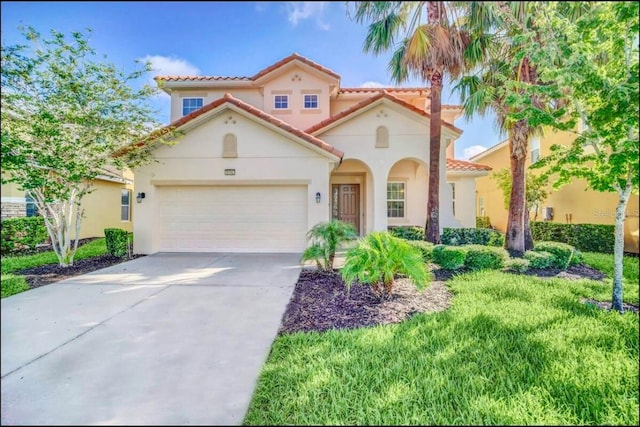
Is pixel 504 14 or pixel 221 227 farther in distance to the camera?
pixel 221 227

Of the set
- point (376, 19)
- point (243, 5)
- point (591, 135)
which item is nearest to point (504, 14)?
point (376, 19)

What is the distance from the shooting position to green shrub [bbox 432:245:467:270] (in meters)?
8.14

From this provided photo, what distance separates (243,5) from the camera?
2137 millimetres

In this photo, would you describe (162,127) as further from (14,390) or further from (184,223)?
(14,390)

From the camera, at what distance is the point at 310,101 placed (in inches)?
586

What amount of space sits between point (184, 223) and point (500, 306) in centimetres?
981

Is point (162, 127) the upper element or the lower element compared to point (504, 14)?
upper

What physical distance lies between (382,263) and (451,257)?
3.63m

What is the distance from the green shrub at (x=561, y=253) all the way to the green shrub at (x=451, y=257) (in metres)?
2.05

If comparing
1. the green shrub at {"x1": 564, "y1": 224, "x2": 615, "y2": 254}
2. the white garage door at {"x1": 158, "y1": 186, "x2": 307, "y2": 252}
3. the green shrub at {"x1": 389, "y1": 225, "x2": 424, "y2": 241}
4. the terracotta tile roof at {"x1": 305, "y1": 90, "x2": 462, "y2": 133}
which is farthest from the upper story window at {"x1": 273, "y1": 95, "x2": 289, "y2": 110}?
the green shrub at {"x1": 564, "y1": 224, "x2": 615, "y2": 254}

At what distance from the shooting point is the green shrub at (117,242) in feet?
26.7

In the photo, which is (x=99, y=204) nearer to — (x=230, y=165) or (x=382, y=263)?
(x=382, y=263)

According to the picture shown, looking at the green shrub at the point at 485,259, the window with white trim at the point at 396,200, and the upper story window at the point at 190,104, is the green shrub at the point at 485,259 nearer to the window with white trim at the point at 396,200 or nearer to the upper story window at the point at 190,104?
the window with white trim at the point at 396,200

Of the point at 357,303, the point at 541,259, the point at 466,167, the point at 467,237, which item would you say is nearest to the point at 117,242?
the point at 357,303
